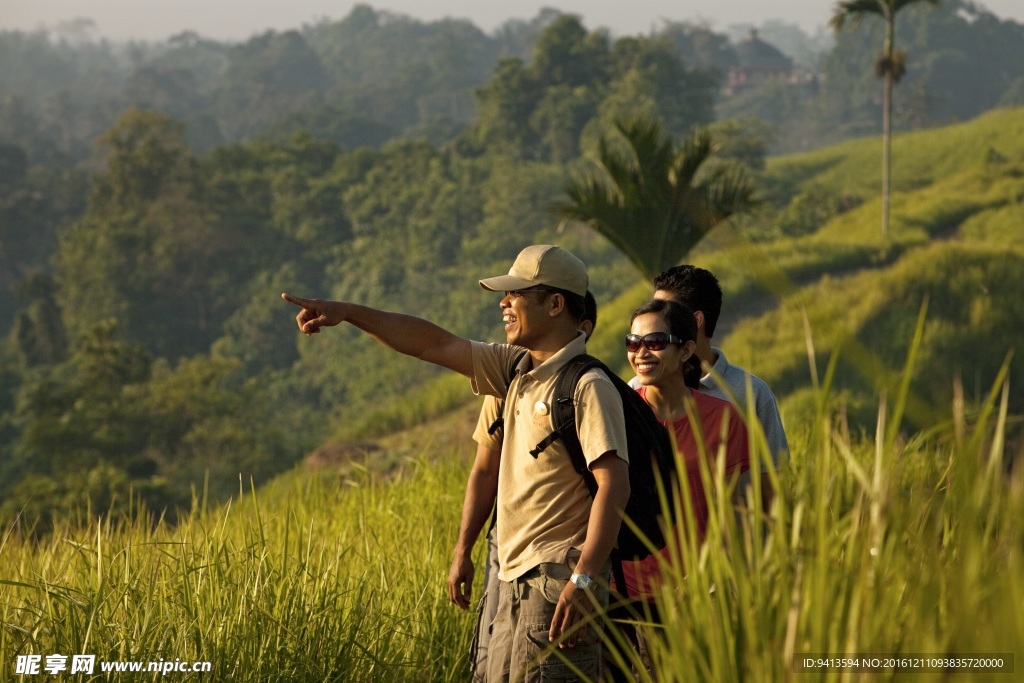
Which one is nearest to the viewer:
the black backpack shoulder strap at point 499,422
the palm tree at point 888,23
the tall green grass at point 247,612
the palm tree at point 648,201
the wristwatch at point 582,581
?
the wristwatch at point 582,581

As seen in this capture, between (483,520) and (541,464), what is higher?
(541,464)

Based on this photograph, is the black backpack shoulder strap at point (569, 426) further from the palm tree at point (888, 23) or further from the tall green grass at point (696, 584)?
the palm tree at point (888, 23)

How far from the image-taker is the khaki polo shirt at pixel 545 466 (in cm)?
235

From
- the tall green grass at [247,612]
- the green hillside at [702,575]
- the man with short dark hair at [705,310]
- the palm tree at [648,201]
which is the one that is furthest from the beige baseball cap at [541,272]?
the palm tree at [648,201]

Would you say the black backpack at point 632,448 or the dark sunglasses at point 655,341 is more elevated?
the dark sunglasses at point 655,341

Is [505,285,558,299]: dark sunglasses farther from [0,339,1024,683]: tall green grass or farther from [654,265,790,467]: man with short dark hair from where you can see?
[0,339,1024,683]: tall green grass

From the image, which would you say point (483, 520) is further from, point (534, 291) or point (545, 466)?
point (534, 291)

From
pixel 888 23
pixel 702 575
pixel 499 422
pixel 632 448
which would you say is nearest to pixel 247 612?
pixel 499 422

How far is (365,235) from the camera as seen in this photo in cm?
4156

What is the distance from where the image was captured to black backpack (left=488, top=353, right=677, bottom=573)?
239 centimetres

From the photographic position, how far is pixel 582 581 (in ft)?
7.43

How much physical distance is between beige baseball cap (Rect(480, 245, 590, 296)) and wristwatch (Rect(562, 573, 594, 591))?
566mm

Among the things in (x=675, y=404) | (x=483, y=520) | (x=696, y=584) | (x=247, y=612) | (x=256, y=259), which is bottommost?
(x=256, y=259)

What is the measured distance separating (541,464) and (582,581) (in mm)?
259
